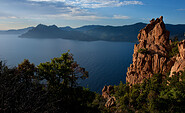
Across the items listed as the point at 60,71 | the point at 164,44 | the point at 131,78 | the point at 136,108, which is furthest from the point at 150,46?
the point at 60,71

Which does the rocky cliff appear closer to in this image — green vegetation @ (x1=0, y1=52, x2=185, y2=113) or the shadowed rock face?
the shadowed rock face

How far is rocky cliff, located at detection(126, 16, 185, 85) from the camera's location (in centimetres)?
3533

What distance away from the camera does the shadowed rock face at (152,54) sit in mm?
35906

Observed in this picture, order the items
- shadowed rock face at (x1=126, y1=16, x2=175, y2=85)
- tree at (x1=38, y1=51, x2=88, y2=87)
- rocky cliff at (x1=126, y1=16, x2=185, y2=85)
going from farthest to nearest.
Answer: shadowed rock face at (x1=126, y1=16, x2=175, y2=85) → rocky cliff at (x1=126, y1=16, x2=185, y2=85) → tree at (x1=38, y1=51, x2=88, y2=87)

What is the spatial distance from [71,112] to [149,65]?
27.7 m

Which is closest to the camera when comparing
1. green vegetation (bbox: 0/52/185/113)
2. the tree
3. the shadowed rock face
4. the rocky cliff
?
green vegetation (bbox: 0/52/185/113)

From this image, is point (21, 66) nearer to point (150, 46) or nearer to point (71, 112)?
point (71, 112)

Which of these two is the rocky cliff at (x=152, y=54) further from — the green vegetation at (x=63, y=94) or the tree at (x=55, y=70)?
the tree at (x=55, y=70)

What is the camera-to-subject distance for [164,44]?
126ft

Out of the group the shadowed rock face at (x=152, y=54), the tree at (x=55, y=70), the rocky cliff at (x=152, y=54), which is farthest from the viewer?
the shadowed rock face at (x=152, y=54)

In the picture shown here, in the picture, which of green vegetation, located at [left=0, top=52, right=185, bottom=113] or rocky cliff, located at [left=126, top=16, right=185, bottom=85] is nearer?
green vegetation, located at [left=0, top=52, right=185, bottom=113]

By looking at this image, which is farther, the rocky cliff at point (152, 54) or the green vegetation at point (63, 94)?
the rocky cliff at point (152, 54)

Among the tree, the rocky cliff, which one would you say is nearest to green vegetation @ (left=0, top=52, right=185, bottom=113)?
the tree

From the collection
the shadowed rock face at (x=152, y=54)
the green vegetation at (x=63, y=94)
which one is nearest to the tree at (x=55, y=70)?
the green vegetation at (x=63, y=94)
